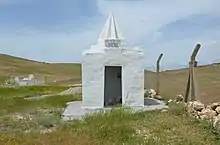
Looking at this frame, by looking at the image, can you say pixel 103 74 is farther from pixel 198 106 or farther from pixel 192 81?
pixel 198 106

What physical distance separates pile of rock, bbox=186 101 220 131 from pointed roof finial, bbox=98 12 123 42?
19.1 feet

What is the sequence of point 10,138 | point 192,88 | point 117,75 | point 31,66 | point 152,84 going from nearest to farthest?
point 10,138 < point 192,88 < point 117,75 < point 152,84 < point 31,66

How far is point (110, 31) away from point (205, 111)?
290 inches

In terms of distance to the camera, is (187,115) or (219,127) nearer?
(219,127)

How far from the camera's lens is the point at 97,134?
9.96 metres

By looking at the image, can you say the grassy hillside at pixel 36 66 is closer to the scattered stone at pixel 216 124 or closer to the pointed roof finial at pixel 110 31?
the pointed roof finial at pixel 110 31

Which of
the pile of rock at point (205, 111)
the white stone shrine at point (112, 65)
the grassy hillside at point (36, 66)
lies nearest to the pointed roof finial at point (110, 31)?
the white stone shrine at point (112, 65)

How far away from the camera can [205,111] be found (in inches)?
491

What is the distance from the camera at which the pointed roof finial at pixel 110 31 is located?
18391mm

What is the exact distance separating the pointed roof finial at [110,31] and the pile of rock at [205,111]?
19.1 feet

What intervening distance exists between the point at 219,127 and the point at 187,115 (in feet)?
9.09

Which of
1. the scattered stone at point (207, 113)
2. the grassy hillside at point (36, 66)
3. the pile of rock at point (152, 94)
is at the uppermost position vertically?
the grassy hillside at point (36, 66)

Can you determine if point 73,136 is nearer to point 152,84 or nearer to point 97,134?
point 97,134

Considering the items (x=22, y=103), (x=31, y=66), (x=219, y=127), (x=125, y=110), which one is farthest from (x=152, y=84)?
(x=31, y=66)
